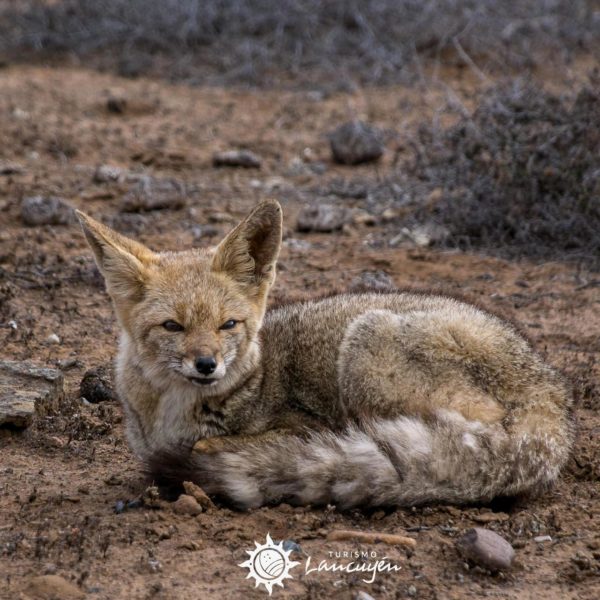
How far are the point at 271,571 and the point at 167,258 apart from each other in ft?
5.86

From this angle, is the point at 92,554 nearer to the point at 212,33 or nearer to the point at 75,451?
the point at 75,451

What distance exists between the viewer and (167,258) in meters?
5.11

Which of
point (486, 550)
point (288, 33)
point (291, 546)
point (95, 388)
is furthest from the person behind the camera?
point (288, 33)

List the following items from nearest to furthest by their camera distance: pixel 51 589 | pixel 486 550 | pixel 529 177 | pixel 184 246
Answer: pixel 51 589 → pixel 486 550 → pixel 184 246 → pixel 529 177

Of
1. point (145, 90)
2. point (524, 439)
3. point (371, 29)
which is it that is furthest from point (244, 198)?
point (524, 439)

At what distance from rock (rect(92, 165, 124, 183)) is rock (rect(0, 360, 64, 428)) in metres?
4.17

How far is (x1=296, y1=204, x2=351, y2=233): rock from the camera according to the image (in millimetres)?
8922

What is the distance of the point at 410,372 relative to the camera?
483cm

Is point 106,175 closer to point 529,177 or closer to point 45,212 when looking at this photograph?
point 45,212

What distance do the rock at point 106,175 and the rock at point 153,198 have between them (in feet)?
1.73

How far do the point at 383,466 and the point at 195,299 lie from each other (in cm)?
115

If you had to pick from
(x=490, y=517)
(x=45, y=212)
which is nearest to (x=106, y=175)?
(x=45, y=212)

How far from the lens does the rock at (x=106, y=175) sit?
32.3 feet

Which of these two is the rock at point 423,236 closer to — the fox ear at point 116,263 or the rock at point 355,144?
the rock at point 355,144
